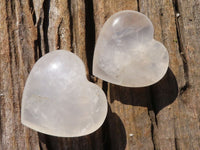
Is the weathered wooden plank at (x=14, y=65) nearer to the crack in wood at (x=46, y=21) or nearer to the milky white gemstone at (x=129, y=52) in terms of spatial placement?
the crack in wood at (x=46, y=21)

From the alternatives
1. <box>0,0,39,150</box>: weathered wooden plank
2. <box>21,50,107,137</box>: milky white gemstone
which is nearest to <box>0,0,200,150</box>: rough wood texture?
<box>0,0,39,150</box>: weathered wooden plank

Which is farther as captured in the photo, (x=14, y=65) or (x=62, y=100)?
(x=14, y=65)

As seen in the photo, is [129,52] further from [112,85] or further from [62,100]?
[62,100]

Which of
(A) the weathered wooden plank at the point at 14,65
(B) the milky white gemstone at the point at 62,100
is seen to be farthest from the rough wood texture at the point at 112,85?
(B) the milky white gemstone at the point at 62,100

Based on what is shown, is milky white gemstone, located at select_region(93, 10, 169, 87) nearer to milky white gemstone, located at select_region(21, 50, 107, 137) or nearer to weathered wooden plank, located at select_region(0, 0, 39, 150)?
milky white gemstone, located at select_region(21, 50, 107, 137)

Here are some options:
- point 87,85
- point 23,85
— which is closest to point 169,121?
point 87,85

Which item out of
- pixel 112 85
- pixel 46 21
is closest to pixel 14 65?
pixel 46 21

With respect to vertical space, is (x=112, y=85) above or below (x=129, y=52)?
below
